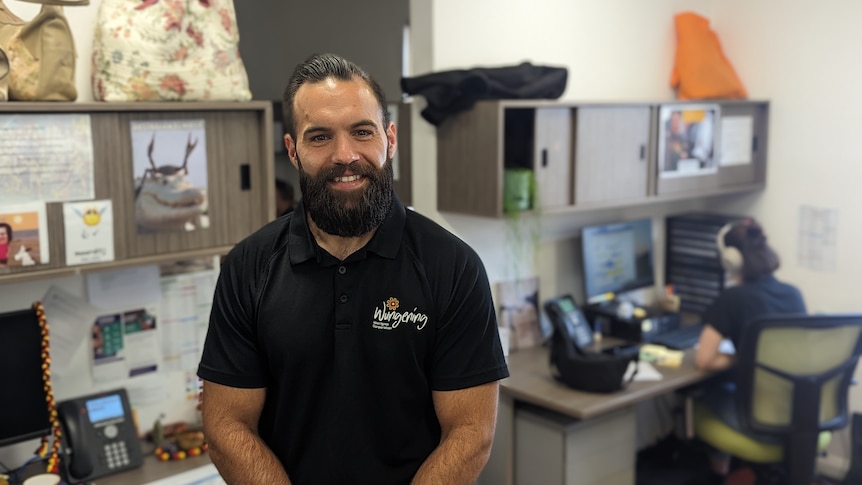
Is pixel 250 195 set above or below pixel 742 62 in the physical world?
below

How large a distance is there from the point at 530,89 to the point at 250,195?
1.14m

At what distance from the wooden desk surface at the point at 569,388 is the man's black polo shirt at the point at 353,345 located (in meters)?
1.23

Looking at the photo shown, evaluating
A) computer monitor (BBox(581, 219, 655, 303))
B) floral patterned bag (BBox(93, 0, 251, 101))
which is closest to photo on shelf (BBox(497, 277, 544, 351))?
computer monitor (BBox(581, 219, 655, 303))

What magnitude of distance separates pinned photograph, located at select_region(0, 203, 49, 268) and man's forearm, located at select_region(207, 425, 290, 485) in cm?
80

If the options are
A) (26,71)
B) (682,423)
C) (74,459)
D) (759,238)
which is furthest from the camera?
(682,423)

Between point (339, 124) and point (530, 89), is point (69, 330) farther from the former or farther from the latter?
point (530, 89)

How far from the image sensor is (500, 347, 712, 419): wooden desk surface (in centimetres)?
287

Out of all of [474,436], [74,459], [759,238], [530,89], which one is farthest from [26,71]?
[759,238]

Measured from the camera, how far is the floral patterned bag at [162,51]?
226 centimetres

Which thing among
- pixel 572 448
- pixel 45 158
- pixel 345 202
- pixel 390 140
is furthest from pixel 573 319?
pixel 45 158

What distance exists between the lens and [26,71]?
209 cm

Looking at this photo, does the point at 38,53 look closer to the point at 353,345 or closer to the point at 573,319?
the point at 353,345

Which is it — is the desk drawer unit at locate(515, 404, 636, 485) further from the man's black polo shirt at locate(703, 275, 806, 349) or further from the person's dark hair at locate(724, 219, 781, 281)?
the person's dark hair at locate(724, 219, 781, 281)

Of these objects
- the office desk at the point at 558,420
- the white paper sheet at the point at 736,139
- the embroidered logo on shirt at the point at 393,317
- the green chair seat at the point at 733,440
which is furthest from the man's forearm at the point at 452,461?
the white paper sheet at the point at 736,139
